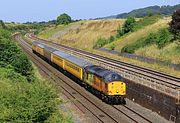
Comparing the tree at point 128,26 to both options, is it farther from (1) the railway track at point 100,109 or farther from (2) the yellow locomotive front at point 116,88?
(2) the yellow locomotive front at point 116,88

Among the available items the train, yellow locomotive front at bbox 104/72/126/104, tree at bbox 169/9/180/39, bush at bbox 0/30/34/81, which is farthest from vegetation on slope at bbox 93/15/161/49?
yellow locomotive front at bbox 104/72/126/104

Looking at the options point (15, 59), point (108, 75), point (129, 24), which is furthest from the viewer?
point (129, 24)

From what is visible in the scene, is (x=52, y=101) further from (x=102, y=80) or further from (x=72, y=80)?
(x=72, y=80)

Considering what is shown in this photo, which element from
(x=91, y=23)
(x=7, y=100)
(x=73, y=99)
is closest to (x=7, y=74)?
(x=73, y=99)

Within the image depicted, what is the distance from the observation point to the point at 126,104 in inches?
1355

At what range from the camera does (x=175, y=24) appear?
207 feet

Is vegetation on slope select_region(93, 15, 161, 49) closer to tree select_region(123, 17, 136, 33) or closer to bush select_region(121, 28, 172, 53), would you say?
tree select_region(123, 17, 136, 33)

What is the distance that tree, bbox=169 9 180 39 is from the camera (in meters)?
62.0

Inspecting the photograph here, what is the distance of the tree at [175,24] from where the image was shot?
61972 mm

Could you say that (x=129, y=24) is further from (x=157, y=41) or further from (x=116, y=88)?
(x=116, y=88)

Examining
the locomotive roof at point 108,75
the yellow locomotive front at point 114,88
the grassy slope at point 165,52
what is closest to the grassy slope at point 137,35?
the grassy slope at point 165,52

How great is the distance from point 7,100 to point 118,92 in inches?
550

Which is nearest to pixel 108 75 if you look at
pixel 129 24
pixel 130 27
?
pixel 130 27

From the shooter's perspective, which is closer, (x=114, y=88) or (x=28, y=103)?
(x=28, y=103)
